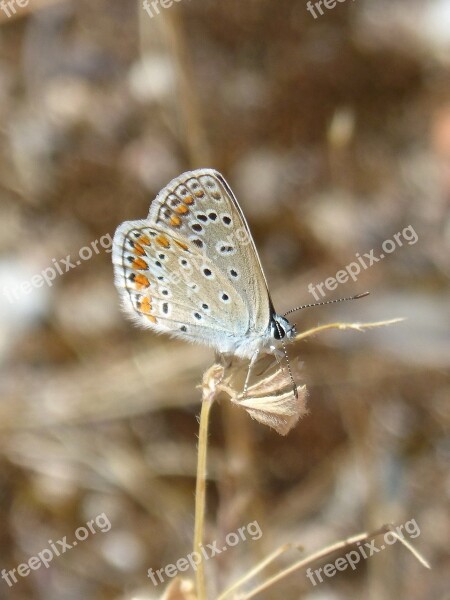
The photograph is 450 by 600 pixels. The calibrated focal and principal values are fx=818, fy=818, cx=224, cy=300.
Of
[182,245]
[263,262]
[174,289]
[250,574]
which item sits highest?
[182,245]

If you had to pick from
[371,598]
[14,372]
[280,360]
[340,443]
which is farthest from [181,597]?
[14,372]

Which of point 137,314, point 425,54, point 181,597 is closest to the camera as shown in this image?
point 181,597

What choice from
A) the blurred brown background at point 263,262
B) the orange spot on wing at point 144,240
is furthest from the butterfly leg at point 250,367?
the blurred brown background at point 263,262

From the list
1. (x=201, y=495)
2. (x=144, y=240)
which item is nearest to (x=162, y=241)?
(x=144, y=240)

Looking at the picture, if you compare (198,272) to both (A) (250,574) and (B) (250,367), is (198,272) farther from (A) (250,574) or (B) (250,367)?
(A) (250,574)

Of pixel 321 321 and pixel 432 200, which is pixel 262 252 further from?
pixel 432 200

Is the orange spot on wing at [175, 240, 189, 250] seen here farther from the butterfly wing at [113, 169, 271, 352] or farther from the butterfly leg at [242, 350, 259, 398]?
the butterfly leg at [242, 350, 259, 398]

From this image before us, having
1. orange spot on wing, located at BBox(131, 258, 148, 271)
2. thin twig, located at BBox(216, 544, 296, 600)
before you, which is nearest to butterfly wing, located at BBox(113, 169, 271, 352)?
orange spot on wing, located at BBox(131, 258, 148, 271)

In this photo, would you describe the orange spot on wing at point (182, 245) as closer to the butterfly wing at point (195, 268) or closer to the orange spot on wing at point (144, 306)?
the butterfly wing at point (195, 268)
